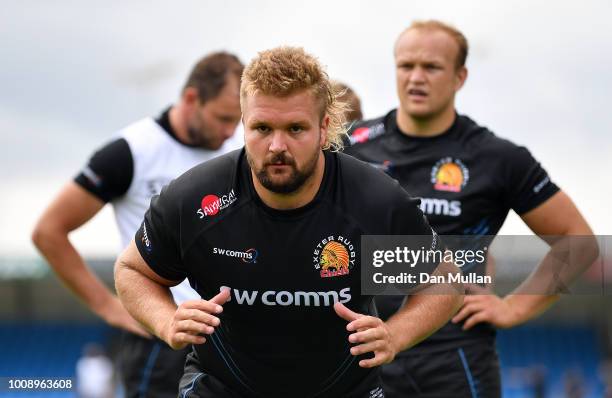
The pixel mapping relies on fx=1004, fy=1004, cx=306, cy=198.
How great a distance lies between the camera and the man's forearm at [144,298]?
4.68 meters

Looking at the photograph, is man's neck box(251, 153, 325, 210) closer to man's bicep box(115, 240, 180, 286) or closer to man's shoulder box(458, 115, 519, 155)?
man's bicep box(115, 240, 180, 286)

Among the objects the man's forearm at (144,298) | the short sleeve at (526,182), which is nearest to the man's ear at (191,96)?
the short sleeve at (526,182)

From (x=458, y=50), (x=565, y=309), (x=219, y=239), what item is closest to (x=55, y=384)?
(x=219, y=239)

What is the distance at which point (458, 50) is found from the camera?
6863 mm

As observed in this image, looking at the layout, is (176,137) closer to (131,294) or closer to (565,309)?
(131,294)

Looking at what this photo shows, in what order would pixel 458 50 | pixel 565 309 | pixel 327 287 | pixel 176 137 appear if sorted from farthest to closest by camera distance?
pixel 565 309 → pixel 176 137 → pixel 458 50 → pixel 327 287

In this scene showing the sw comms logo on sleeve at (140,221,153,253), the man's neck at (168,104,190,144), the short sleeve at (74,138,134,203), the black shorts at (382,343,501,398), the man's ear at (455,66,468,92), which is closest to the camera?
the sw comms logo on sleeve at (140,221,153,253)

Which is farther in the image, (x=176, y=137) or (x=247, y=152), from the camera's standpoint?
(x=176, y=137)

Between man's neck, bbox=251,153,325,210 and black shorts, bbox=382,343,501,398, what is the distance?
205 cm

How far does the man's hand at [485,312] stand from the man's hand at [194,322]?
247cm

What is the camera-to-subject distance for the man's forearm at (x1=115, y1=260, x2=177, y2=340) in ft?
15.4

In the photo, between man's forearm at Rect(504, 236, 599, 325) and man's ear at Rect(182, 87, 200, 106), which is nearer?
man's forearm at Rect(504, 236, 599, 325)

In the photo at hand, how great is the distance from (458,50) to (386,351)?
10.1 ft

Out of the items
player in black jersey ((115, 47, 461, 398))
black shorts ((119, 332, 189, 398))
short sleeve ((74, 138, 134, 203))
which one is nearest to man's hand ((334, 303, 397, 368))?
player in black jersey ((115, 47, 461, 398))
